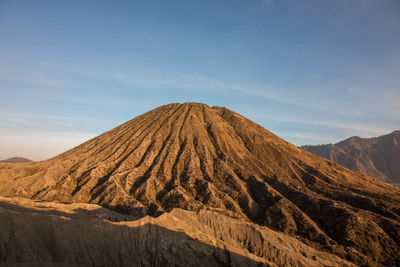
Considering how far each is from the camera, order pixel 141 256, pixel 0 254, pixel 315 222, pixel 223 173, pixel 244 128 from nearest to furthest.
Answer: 1. pixel 0 254
2. pixel 141 256
3. pixel 315 222
4. pixel 223 173
5. pixel 244 128

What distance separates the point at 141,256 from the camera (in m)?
28.2

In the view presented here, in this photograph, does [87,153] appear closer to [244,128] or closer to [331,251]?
[244,128]

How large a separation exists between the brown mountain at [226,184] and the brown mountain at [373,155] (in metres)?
112

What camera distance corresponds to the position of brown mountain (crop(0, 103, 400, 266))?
40.8 metres

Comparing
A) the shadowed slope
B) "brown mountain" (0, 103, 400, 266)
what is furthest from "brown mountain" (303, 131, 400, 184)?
the shadowed slope

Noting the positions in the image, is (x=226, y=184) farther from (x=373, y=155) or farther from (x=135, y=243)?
(x=373, y=155)

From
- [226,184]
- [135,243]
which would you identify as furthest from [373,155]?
[135,243]

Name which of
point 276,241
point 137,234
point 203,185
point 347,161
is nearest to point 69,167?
point 203,185

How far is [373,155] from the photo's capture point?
572 feet

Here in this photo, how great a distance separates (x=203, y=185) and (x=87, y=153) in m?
44.6

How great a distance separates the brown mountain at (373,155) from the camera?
6142 inches

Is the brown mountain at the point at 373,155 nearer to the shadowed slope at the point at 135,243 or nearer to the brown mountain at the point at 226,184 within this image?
the brown mountain at the point at 226,184

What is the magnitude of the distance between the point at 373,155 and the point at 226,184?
182 m

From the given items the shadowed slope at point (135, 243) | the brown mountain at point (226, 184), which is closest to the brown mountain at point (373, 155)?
the brown mountain at point (226, 184)
